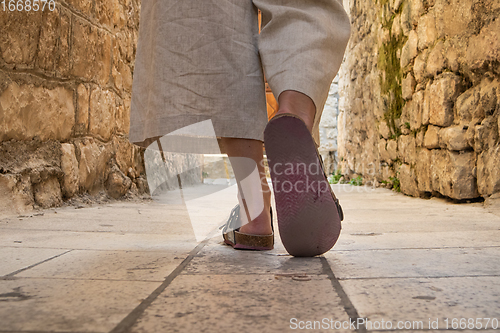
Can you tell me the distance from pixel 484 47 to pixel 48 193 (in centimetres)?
222

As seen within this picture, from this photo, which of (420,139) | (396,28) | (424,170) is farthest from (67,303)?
(396,28)

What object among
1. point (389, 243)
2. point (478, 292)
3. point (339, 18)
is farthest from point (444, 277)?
point (339, 18)

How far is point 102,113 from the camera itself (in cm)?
223

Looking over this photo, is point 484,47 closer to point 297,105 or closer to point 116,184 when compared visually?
point 297,105

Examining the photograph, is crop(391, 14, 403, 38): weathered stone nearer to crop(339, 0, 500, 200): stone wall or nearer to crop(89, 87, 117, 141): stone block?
crop(339, 0, 500, 200): stone wall

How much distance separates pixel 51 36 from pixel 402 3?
262 centimetres

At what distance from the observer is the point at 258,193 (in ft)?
3.41

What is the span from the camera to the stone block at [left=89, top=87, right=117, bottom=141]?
2139 mm

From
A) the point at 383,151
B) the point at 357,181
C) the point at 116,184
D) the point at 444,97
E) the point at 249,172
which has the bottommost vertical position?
the point at 357,181

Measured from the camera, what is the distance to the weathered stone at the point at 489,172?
6.41 ft

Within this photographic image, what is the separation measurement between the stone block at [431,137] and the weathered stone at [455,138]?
112 millimetres

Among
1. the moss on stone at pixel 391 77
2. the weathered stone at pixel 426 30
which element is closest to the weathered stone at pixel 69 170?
the weathered stone at pixel 426 30

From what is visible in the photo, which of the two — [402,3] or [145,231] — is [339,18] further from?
[402,3]

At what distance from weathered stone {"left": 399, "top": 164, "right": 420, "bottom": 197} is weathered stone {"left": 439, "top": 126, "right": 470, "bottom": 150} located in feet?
1.74
